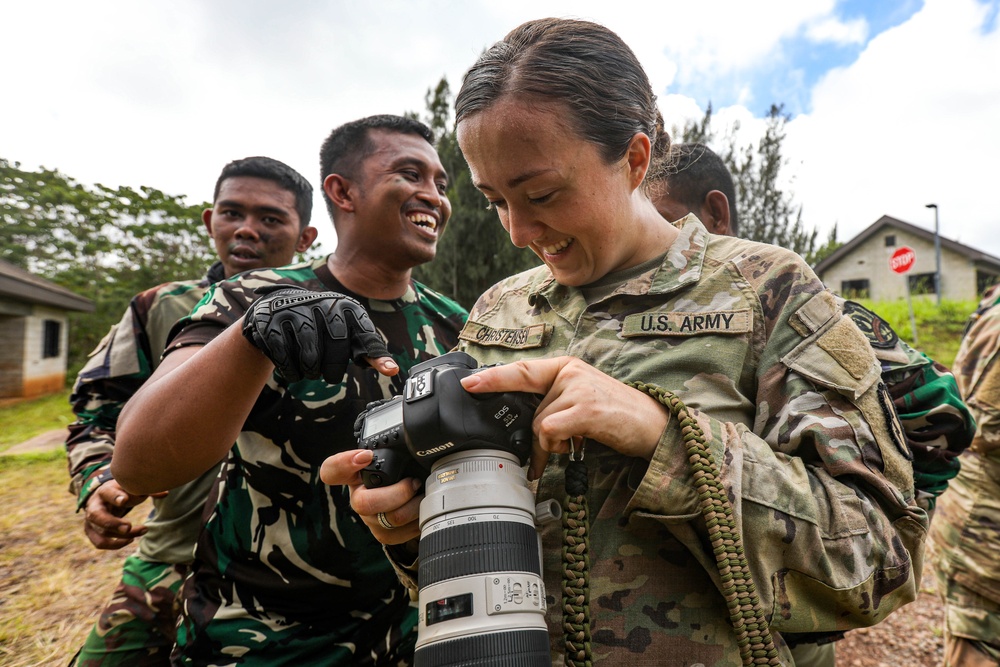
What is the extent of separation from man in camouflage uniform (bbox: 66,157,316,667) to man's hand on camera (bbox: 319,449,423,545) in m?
1.55

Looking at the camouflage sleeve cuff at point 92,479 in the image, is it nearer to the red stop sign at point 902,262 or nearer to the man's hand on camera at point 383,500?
the man's hand on camera at point 383,500

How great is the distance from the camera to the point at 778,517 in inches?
40.3

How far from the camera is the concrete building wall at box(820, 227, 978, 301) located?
76.3 ft

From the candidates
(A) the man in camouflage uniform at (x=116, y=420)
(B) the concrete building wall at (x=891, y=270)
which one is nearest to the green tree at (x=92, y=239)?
(A) the man in camouflage uniform at (x=116, y=420)

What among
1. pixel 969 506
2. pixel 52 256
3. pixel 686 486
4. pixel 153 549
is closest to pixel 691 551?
pixel 686 486

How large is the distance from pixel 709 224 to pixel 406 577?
216 centimetres

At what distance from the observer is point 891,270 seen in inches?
950

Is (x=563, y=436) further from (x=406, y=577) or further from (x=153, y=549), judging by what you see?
(x=153, y=549)

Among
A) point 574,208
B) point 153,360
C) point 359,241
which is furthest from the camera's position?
point 153,360

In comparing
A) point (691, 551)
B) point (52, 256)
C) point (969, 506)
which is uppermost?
point (52, 256)

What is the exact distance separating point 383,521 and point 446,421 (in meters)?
0.31

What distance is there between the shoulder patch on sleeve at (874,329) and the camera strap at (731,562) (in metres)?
0.98

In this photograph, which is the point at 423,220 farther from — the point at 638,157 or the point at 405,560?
the point at 405,560

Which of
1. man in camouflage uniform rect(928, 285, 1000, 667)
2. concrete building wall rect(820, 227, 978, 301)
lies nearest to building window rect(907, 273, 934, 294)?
concrete building wall rect(820, 227, 978, 301)
